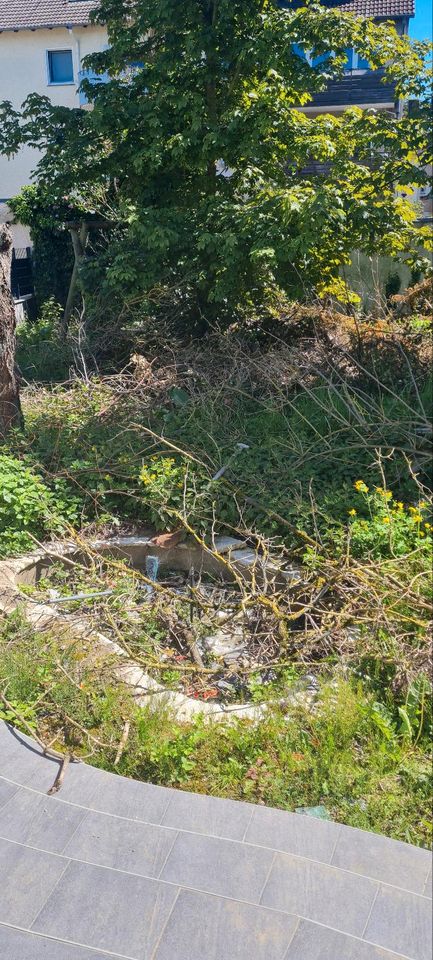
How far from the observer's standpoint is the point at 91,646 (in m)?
4.93

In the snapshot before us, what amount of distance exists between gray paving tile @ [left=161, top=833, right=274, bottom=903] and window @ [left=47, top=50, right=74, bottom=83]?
82.4ft

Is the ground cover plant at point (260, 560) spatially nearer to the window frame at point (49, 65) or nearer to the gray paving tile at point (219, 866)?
the gray paving tile at point (219, 866)

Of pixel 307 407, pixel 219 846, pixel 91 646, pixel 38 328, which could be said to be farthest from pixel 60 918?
pixel 38 328

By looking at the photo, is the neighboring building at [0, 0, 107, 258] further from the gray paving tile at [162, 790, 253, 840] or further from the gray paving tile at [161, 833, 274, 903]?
the gray paving tile at [161, 833, 274, 903]

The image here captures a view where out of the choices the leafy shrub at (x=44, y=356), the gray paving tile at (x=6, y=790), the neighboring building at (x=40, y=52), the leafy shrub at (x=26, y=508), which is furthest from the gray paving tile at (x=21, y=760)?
the neighboring building at (x=40, y=52)

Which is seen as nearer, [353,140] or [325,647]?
[325,647]

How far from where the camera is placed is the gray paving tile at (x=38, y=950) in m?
2.93

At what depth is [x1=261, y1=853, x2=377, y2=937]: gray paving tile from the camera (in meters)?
3.00

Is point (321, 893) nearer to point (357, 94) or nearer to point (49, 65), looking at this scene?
point (357, 94)

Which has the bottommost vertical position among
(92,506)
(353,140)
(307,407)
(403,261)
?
(92,506)

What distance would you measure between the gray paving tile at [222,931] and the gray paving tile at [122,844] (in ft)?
0.85

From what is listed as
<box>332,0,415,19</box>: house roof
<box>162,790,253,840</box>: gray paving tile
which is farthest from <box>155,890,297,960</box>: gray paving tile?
<box>332,0,415,19</box>: house roof

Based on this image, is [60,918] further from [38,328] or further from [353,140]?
[38,328]

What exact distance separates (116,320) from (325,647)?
669 centimetres
